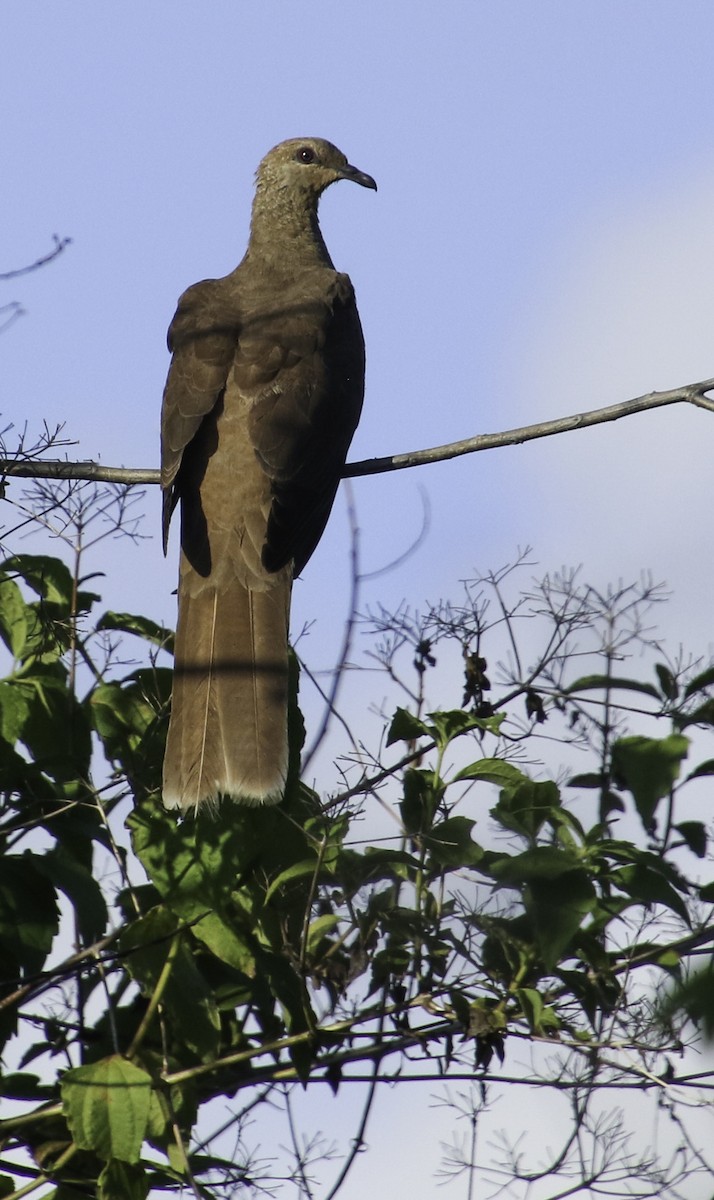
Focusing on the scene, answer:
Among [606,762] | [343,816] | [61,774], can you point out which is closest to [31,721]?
[61,774]

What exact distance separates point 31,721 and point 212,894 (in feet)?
2.13

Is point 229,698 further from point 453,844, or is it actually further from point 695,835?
point 695,835

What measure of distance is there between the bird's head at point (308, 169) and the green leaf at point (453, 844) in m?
4.88

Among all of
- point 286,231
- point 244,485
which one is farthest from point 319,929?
point 286,231

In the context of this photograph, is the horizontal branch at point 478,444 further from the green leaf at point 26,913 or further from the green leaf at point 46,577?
the green leaf at point 26,913

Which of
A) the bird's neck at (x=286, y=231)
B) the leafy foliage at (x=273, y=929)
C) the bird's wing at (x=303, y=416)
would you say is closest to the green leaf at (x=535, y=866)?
the leafy foliage at (x=273, y=929)

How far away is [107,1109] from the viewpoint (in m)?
2.71

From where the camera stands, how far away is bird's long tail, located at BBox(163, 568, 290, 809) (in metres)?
3.82

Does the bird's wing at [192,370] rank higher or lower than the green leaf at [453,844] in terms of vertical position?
higher

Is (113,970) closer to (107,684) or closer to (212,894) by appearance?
(212,894)

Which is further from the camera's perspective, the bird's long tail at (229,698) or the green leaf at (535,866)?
the bird's long tail at (229,698)

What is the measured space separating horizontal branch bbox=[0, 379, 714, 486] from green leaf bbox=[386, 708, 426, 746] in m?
1.03

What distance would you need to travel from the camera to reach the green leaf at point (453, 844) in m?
2.87

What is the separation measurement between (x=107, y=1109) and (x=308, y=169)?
5.47 metres
